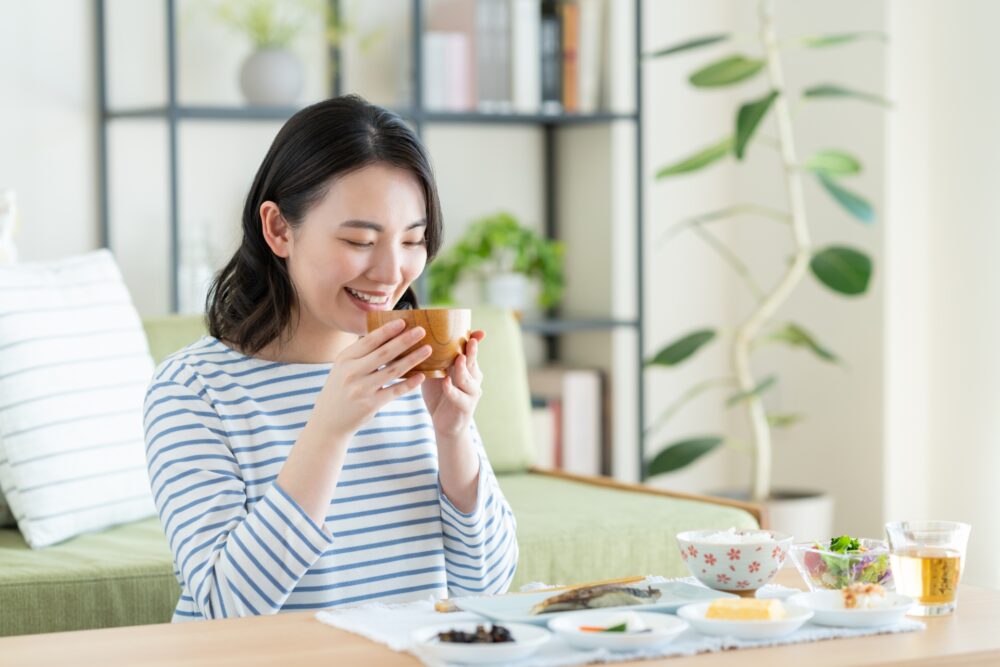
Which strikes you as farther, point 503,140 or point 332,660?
point 503,140

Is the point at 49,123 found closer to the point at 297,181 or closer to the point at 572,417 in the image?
the point at 572,417

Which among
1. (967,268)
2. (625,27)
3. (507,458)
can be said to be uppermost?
(625,27)

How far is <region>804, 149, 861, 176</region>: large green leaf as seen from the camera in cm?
359

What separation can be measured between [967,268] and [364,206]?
2.51m

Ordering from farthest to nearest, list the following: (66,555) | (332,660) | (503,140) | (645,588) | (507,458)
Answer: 1. (503,140)
2. (507,458)
3. (66,555)
4. (645,588)
5. (332,660)

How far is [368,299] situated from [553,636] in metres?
0.53

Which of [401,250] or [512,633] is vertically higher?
[401,250]

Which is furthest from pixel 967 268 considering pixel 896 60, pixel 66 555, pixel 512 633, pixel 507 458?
pixel 512 633

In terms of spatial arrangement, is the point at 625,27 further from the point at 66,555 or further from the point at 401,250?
the point at 401,250

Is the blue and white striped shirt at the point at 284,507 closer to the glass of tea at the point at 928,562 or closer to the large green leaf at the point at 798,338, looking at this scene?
the glass of tea at the point at 928,562

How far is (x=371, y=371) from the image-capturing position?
1449 millimetres

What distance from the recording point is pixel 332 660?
3.95 ft

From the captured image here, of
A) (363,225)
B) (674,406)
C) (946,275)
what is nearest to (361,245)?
(363,225)

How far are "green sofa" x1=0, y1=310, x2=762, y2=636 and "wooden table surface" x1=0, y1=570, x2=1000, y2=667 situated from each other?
94 cm
